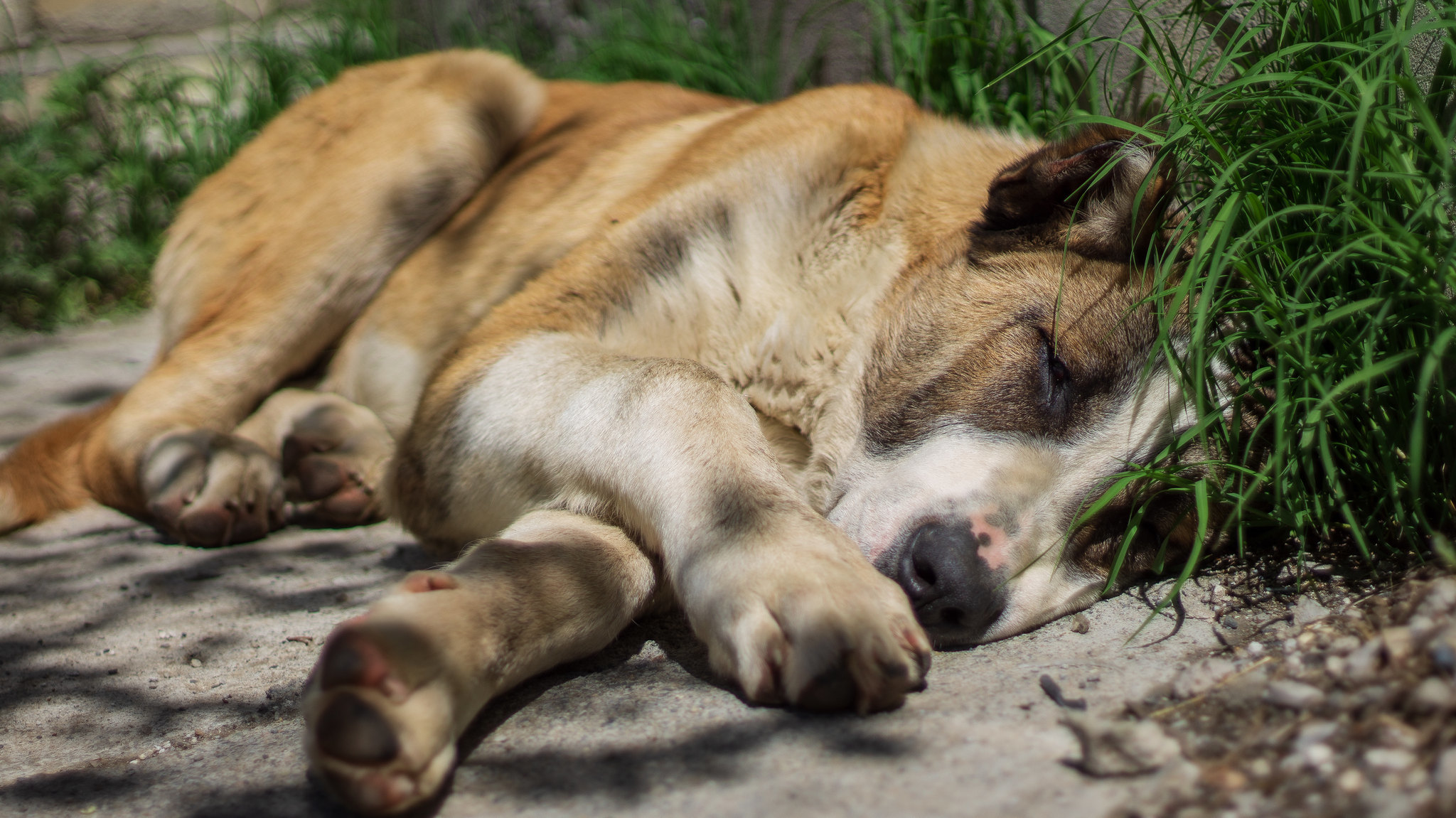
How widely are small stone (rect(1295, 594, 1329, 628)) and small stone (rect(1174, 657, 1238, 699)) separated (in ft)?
0.79

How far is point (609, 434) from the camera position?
220cm

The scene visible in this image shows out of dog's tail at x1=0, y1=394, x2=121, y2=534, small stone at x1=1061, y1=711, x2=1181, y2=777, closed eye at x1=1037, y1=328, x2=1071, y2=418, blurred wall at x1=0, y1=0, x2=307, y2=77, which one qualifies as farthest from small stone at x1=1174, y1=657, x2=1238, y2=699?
blurred wall at x1=0, y1=0, x2=307, y2=77

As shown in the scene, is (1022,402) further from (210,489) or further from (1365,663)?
(210,489)

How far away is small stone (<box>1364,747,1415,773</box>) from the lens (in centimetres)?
131

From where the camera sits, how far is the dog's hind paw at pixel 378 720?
1.41 m

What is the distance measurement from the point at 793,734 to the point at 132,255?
5.24 metres

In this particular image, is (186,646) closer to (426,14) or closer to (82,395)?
(82,395)

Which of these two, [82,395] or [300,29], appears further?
[300,29]

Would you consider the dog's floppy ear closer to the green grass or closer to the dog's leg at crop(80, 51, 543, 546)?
the green grass

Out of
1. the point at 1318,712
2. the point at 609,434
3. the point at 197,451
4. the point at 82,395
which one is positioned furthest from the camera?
the point at 82,395

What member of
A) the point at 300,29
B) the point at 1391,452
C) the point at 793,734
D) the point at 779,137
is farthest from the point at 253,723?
the point at 300,29

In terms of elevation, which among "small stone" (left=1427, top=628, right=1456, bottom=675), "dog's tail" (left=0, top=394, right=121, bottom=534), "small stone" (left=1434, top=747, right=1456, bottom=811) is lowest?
"dog's tail" (left=0, top=394, right=121, bottom=534)

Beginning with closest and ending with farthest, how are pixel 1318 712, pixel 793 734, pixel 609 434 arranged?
pixel 1318 712 → pixel 793 734 → pixel 609 434

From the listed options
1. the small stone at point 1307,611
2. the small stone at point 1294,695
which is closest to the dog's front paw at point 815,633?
the small stone at point 1294,695
